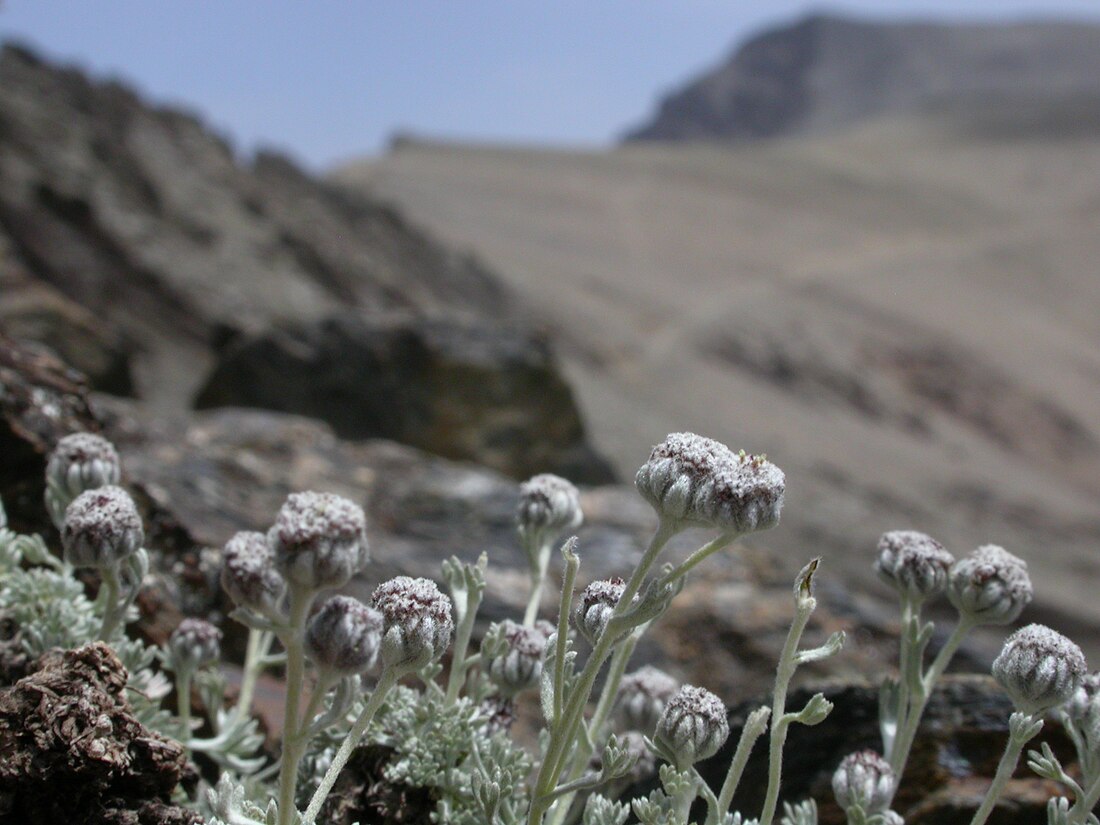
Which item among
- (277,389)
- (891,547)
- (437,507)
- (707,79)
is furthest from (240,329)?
(707,79)

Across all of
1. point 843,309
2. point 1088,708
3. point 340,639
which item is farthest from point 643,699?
point 843,309

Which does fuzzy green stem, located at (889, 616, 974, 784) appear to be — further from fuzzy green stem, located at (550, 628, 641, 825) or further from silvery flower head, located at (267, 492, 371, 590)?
silvery flower head, located at (267, 492, 371, 590)

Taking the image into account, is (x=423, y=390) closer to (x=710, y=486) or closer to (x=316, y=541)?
(x=710, y=486)

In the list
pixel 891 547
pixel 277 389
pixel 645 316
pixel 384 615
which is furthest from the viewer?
pixel 645 316

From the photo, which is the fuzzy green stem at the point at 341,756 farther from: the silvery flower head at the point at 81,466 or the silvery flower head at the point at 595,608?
the silvery flower head at the point at 81,466

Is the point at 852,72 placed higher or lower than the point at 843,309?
higher

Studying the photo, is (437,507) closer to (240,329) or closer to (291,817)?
(291,817)

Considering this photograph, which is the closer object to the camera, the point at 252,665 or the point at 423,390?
the point at 252,665

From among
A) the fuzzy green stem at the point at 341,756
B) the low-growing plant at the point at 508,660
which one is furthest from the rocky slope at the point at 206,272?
the fuzzy green stem at the point at 341,756
